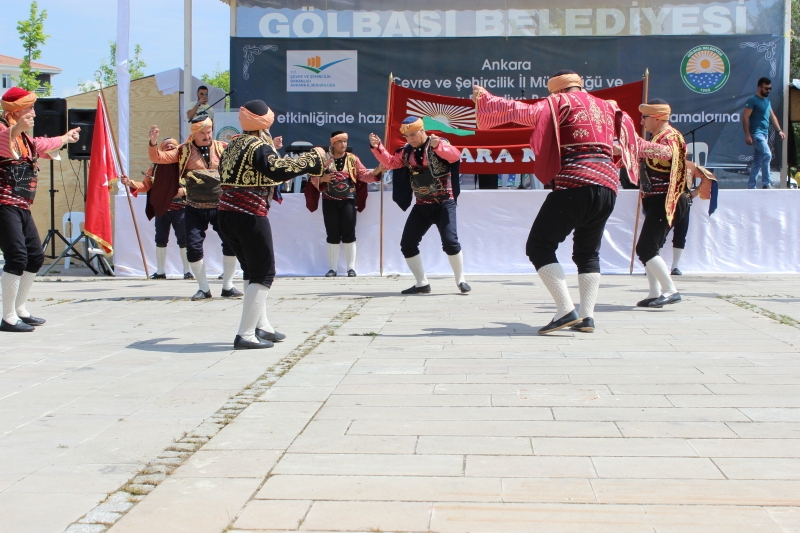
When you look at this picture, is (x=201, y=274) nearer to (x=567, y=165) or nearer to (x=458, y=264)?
(x=458, y=264)

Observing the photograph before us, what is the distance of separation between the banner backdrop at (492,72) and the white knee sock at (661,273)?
7676 millimetres

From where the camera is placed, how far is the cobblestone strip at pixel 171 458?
8.82 feet

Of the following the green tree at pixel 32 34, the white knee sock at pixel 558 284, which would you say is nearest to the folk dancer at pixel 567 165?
the white knee sock at pixel 558 284

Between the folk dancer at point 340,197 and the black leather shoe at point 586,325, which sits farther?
the folk dancer at point 340,197

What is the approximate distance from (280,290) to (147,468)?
22.3ft

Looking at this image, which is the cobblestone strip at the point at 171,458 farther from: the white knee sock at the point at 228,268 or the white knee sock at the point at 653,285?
the white knee sock at the point at 653,285

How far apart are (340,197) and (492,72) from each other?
16.0ft

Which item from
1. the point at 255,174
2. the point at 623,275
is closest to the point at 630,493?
the point at 255,174

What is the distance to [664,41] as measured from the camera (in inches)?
584

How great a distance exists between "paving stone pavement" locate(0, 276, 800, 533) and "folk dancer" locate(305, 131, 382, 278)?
4.79 meters

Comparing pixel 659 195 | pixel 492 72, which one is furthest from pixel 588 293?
pixel 492 72

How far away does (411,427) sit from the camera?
369cm

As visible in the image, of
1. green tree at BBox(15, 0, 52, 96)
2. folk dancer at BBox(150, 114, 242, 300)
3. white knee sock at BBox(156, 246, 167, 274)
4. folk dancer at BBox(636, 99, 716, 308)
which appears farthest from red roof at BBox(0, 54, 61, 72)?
folk dancer at BBox(636, 99, 716, 308)

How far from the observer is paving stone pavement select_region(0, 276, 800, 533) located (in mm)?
2721
